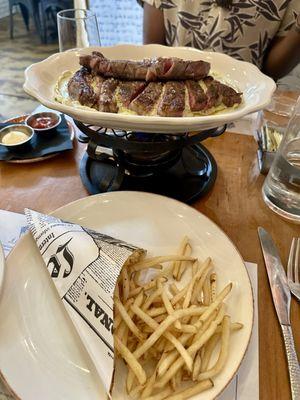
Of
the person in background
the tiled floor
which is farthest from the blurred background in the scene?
the person in background

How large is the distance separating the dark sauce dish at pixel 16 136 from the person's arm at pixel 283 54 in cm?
121

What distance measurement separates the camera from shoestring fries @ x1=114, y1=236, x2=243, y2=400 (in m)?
0.51

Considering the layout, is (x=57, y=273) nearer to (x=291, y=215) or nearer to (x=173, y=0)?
(x=291, y=215)

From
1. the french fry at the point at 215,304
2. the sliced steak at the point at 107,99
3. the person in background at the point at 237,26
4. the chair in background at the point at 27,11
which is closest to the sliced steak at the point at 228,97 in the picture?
the sliced steak at the point at 107,99

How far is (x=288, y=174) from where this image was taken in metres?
0.84

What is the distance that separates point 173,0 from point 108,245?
1352 mm

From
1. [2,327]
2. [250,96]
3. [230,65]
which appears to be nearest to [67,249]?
[2,327]

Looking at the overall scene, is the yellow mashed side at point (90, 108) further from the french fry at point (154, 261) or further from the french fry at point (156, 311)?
the french fry at point (156, 311)

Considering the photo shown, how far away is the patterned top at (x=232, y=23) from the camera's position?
1443 millimetres

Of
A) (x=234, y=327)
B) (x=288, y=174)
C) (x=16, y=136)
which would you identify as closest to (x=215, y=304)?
(x=234, y=327)

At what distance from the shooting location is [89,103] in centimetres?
86

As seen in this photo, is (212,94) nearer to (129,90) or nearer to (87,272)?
(129,90)

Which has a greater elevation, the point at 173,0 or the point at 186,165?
the point at 173,0

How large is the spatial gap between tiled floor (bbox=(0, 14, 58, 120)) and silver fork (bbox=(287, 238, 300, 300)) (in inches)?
101
